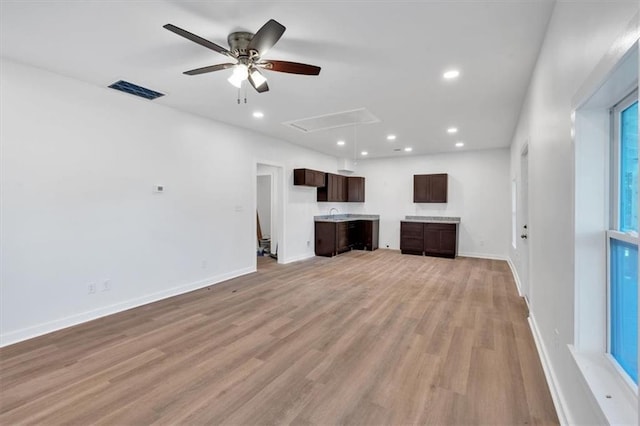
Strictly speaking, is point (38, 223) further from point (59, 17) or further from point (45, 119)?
point (59, 17)

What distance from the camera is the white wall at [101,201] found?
2.86 meters

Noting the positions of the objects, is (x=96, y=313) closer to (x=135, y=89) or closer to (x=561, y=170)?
(x=135, y=89)

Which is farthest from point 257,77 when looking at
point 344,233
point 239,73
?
point 344,233

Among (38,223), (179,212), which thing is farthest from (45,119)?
(179,212)

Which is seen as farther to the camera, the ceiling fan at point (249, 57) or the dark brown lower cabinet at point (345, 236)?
the dark brown lower cabinet at point (345, 236)

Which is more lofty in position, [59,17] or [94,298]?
[59,17]

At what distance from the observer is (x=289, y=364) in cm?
242

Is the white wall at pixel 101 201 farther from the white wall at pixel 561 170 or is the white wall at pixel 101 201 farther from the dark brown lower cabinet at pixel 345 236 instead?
the white wall at pixel 561 170

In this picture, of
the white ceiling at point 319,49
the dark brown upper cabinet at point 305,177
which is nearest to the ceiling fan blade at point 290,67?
the white ceiling at point 319,49

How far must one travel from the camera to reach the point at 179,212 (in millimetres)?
4312

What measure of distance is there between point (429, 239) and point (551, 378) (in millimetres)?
5343

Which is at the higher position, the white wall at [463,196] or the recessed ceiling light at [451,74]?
the recessed ceiling light at [451,74]

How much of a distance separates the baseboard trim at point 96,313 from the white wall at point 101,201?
0.03ft

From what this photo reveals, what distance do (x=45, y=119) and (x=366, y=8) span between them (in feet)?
11.0
